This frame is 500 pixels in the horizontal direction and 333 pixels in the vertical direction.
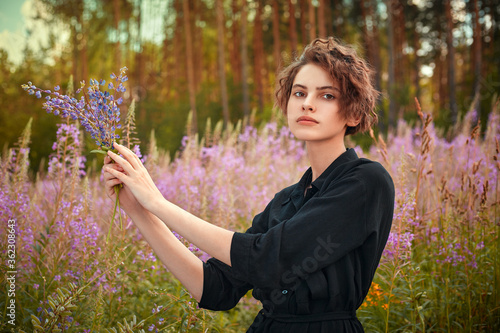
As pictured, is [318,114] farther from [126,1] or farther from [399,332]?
[126,1]

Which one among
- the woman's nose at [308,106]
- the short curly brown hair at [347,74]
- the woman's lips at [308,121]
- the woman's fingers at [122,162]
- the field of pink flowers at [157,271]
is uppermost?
the short curly brown hair at [347,74]

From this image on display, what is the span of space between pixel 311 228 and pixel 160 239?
61 centimetres

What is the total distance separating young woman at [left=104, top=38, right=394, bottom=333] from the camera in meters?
1.46

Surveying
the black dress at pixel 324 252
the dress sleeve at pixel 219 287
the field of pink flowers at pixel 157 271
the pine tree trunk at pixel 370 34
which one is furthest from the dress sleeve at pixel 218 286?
the pine tree trunk at pixel 370 34

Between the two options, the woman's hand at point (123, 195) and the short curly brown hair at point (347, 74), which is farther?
the short curly brown hair at point (347, 74)

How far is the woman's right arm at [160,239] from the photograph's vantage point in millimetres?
1679

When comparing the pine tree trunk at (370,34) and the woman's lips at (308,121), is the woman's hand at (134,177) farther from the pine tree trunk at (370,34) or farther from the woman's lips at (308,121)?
the pine tree trunk at (370,34)

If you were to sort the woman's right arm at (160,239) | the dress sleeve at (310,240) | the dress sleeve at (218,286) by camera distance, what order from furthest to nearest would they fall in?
the dress sleeve at (218,286) → the woman's right arm at (160,239) → the dress sleeve at (310,240)

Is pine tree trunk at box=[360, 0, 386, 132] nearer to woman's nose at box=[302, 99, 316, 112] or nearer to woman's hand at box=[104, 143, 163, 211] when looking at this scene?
woman's nose at box=[302, 99, 316, 112]

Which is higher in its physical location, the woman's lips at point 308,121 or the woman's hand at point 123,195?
the woman's lips at point 308,121

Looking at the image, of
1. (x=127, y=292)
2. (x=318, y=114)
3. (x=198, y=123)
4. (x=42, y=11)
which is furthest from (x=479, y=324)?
(x=42, y=11)

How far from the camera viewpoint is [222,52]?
A: 50.9 ft

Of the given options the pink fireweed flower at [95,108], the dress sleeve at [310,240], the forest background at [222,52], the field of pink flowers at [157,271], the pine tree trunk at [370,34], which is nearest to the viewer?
the dress sleeve at [310,240]

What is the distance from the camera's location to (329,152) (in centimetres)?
179
